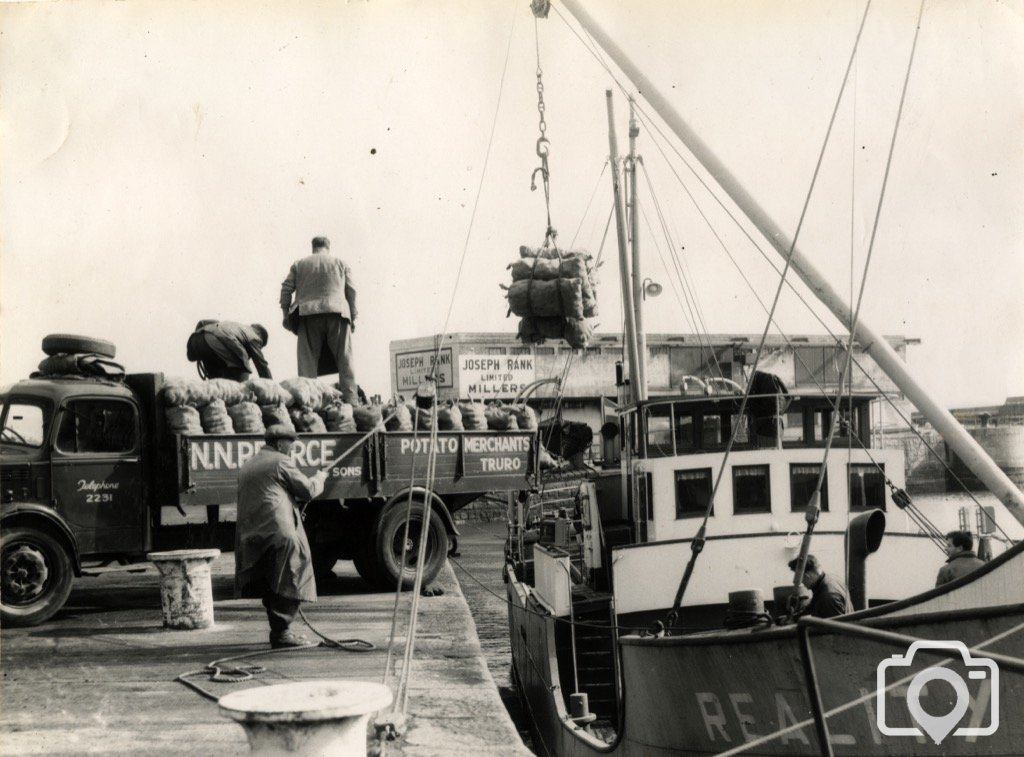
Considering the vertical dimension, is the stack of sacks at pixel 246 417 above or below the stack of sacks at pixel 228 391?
below

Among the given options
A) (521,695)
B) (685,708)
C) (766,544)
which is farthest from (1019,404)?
(685,708)

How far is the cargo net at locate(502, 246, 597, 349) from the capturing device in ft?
34.8

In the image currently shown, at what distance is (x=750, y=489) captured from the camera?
30.1 feet

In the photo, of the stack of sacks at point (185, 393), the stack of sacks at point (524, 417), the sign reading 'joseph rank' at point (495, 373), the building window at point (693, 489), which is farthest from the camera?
the sign reading 'joseph rank' at point (495, 373)

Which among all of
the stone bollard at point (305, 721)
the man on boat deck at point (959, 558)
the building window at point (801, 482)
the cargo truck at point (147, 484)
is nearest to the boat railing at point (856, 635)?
the stone bollard at point (305, 721)

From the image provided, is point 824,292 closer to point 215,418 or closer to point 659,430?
point 659,430

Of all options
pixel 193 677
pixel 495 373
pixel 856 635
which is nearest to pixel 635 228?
pixel 193 677

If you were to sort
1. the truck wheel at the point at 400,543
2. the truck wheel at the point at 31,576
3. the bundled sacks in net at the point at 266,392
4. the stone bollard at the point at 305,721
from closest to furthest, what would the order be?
the stone bollard at the point at 305,721 → the truck wheel at the point at 31,576 → the bundled sacks in net at the point at 266,392 → the truck wheel at the point at 400,543

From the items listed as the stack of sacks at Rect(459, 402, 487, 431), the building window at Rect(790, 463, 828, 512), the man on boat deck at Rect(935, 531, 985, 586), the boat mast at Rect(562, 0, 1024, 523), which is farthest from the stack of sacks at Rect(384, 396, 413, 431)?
the man on boat deck at Rect(935, 531, 985, 586)

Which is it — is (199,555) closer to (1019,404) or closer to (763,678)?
(763,678)

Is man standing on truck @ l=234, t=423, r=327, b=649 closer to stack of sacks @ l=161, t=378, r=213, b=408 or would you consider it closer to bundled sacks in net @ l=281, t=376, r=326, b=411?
stack of sacks @ l=161, t=378, r=213, b=408

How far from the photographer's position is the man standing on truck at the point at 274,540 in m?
7.35

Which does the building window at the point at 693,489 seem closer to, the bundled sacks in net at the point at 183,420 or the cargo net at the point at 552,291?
the cargo net at the point at 552,291

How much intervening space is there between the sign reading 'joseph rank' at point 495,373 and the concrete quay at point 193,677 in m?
23.6
